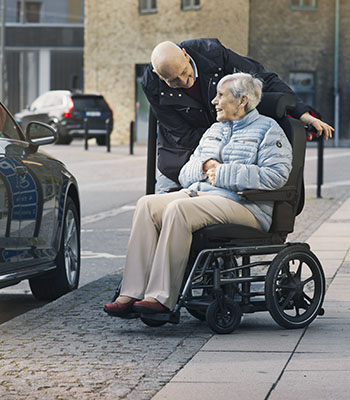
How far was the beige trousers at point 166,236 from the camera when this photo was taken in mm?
6070

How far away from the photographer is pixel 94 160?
2783 cm

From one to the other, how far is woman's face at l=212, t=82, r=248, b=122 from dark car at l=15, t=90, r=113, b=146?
96.2 ft

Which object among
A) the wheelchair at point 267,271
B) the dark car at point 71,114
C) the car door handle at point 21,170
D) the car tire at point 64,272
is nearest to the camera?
the wheelchair at point 267,271

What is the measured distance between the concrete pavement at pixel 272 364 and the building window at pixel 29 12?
47.3 meters

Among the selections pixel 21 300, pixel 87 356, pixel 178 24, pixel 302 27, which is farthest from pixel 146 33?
pixel 87 356

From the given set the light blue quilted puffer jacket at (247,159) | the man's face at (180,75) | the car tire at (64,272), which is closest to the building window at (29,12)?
the car tire at (64,272)

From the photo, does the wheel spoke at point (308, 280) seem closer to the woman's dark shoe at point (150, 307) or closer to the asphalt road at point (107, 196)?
the woman's dark shoe at point (150, 307)

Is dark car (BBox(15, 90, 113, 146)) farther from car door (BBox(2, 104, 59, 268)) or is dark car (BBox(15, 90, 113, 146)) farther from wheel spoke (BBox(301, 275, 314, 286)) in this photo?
wheel spoke (BBox(301, 275, 314, 286))

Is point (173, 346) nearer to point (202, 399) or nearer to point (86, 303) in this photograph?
point (202, 399)

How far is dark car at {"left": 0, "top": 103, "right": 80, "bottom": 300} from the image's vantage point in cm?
693

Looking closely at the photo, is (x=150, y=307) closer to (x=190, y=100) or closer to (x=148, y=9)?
(x=190, y=100)

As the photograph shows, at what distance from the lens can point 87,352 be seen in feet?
18.8

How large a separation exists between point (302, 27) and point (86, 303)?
1453 inches

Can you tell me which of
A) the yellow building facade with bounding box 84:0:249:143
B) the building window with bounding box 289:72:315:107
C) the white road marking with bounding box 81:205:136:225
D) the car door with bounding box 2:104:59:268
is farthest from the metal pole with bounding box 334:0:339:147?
the car door with bounding box 2:104:59:268
